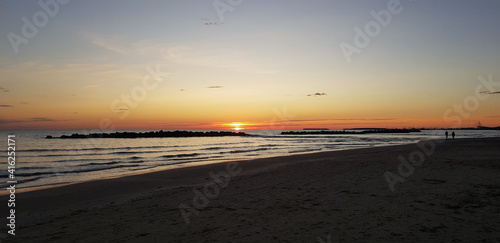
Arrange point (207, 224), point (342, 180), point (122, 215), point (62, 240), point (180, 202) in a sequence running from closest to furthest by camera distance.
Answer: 1. point (62, 240)
2. point (207, 224)
3. point (122, 215)
4. point (180, 202)
5. point (342, 180)

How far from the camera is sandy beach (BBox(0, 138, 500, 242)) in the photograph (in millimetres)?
6527

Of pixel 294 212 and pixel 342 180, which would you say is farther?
pixel 342 180

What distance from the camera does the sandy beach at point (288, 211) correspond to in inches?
257

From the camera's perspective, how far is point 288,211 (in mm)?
8305

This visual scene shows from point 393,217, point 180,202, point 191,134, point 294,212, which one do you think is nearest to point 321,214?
point 294,212

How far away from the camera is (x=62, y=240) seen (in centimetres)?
713

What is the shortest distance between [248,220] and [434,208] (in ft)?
15.2

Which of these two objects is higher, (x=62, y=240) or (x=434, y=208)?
(x=434, y=208)

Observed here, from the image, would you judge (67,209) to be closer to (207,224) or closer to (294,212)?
(207,224)

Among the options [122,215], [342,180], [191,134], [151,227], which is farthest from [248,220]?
[191,134]

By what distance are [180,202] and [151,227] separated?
8.98 feet

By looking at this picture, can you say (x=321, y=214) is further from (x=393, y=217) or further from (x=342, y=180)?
(x=342, y=180)

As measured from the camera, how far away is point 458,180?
1117 cm

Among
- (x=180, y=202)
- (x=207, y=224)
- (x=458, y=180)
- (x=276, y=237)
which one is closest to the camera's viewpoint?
(x=276, y=237)
